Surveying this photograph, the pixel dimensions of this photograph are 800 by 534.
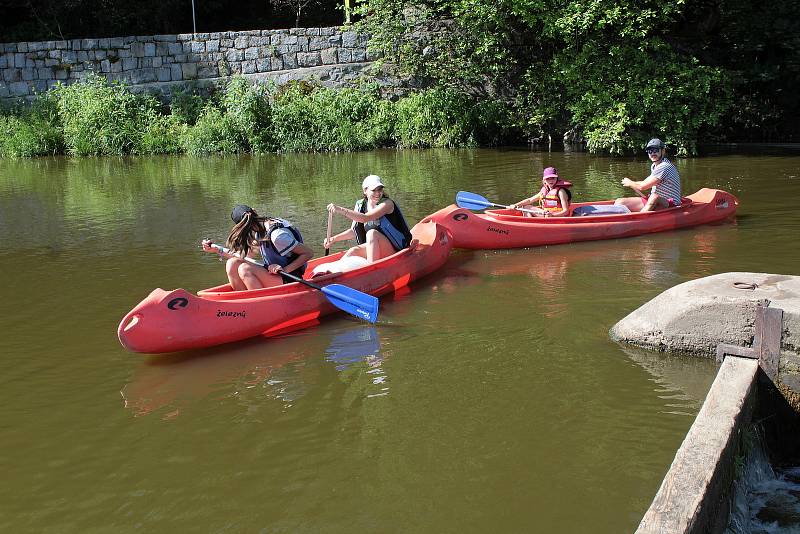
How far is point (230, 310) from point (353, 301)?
1.01 m

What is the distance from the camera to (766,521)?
412 centimetres

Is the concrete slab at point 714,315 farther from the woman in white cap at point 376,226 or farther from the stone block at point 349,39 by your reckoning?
the stone block at point 349,39

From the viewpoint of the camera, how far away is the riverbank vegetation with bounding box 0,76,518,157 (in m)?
18.9

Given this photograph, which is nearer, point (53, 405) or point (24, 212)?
point (53, 405)

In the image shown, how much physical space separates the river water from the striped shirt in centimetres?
55

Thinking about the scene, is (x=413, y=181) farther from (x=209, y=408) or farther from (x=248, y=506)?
(x=248, y=506)

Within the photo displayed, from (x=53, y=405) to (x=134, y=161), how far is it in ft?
45.1

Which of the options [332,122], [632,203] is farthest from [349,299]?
[332,122]

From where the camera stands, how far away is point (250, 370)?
20.5 feet

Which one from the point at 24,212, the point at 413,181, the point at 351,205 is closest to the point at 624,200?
the point at 351,205

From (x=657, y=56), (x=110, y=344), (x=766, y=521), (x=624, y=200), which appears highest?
(x=657, y=56)

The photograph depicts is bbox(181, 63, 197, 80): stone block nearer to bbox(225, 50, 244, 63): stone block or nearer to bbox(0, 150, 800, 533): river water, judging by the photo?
bbox(225, 50, 244, 63): stone block

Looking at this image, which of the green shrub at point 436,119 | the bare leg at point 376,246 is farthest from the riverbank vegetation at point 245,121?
the bare leg at point 376,246

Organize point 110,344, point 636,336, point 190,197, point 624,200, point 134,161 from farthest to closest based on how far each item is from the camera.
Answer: point 134,161 < point 190,197 < point 624,200 < point 110,344 < point 636,336
